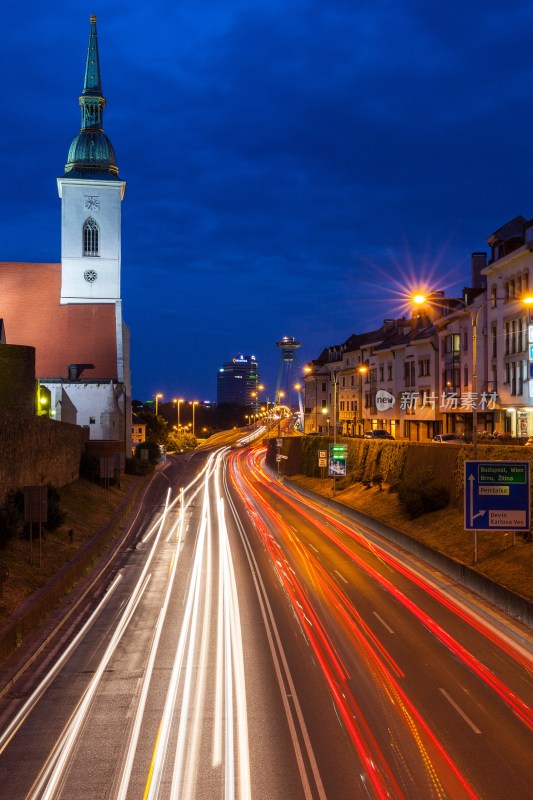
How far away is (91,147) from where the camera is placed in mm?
Result: 84000

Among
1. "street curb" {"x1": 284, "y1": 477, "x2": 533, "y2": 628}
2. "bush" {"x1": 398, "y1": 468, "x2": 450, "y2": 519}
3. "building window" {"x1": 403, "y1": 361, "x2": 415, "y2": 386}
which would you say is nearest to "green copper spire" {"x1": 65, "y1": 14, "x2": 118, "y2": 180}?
"building window" {"x1": 403, "y1": 361, "x2": 415, "y2": 386}

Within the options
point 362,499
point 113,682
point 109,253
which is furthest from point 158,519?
point 109,253

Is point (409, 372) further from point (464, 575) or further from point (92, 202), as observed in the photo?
point (464, 575)

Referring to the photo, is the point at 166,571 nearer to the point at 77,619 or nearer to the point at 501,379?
the point at 77,619

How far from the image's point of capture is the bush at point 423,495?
39.4 m

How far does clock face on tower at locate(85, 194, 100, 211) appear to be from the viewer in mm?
83375

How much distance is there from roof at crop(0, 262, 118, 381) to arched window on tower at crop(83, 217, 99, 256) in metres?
3.66

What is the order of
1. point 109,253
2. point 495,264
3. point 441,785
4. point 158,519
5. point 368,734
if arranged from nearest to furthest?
point 441,785
point 368,734
point 158,519
point 495,264
point 109,253

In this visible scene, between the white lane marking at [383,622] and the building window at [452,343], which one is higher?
the building window at [452,343]

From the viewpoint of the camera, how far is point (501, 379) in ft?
196


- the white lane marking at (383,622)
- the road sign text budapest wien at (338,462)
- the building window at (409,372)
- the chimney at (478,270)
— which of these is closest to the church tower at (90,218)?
the building window at (409,372)

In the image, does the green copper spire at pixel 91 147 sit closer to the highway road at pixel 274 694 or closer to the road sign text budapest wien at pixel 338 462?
the road sign text budapest wien at pixel 338 462

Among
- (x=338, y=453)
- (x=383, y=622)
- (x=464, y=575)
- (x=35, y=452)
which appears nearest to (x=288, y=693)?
(x=383, y=622)

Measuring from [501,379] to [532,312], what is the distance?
779 cm
